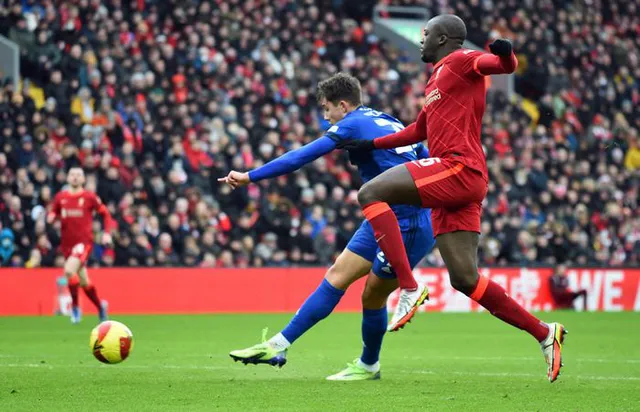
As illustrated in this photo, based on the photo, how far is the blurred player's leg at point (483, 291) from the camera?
831cm

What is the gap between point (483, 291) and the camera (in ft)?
27.6

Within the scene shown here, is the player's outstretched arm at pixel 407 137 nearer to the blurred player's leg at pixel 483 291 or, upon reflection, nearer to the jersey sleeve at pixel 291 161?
the jersey sleeve at pixel 291 161

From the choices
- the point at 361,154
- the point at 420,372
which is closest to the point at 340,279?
the point at 361,154

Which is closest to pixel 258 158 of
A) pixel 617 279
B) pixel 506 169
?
pixel 506 169

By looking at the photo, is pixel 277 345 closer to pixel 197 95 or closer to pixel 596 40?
pixel 197 95

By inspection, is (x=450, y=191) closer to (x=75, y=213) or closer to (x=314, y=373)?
(x=314, y=373)

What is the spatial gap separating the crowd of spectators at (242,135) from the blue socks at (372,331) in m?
11.1

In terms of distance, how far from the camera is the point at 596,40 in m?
32.9

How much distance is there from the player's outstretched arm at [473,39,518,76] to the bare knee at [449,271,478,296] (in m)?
1.37

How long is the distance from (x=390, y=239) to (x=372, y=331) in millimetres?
1401

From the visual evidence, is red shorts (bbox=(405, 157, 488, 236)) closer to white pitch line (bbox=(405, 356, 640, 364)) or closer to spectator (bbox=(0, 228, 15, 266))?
white pitch line (bbox=(405, 356, 640, 364))

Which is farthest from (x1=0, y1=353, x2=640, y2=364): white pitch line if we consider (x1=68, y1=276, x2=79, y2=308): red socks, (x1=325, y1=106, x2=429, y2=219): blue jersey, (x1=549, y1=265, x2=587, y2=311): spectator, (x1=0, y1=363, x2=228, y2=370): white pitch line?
(x1=549, y1=265, x2=587, y2=311): spectator

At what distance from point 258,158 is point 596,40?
12.8 m

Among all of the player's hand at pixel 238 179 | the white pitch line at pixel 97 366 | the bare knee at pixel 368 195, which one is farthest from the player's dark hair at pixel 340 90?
the white pitch line at pixel 97 366
